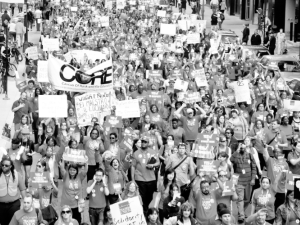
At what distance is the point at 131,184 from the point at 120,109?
494 centimetres

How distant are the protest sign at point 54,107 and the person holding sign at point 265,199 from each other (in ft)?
17.6

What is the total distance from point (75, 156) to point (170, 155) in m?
1.48

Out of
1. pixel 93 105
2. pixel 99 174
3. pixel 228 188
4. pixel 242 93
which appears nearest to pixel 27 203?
pixel 99 174

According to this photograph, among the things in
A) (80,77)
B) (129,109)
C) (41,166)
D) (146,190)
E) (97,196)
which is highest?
(80,77)

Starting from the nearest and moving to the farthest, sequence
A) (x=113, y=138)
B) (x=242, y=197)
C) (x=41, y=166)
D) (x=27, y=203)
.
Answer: (x=27, y=203) → (x=41, y=166) → (x=242, y=197) → (x=113, y=138)

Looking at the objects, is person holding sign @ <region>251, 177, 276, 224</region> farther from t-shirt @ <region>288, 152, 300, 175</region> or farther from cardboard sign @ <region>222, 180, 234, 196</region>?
t-shirt @ <region>288, 152, 300, 175</region>

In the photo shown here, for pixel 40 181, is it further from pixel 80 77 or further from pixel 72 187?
pixel 80 77

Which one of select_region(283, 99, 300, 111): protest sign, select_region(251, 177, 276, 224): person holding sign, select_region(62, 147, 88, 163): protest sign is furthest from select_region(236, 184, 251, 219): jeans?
select_region(283, 99, 300, 111): protest sign

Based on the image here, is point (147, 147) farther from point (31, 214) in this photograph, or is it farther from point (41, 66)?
point (41, 66)

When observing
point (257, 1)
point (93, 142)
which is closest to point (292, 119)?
point (93, 142)

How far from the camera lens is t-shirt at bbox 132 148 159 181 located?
15.2m

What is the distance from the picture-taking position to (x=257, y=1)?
56719mm

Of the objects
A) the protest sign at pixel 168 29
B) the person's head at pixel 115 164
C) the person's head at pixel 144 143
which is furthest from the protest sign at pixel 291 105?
the protest sign at pixel 168 29

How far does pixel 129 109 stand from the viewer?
60.0ft
